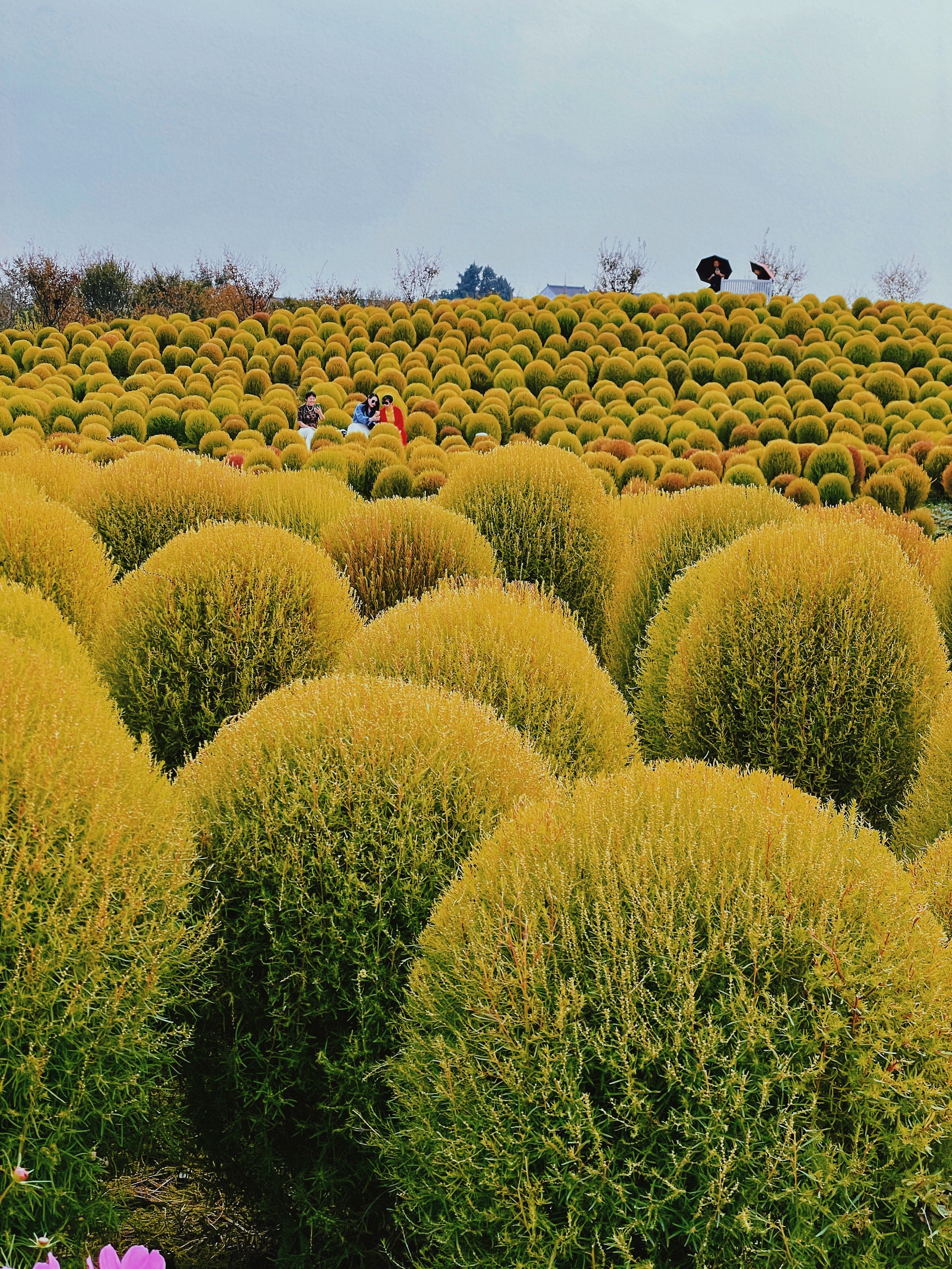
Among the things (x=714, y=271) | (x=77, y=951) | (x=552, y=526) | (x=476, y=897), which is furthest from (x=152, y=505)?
(x=714, y=271)

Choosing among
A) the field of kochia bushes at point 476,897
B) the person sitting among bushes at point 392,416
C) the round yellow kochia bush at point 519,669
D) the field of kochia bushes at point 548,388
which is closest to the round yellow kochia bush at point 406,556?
the field of kochia bushes at point 476,897

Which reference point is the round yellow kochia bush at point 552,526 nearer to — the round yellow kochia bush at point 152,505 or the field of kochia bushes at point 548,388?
the round yellow kochia bush at point 152,505

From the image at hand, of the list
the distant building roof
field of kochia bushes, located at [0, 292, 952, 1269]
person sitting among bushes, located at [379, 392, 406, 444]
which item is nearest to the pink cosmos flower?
field of kochia bushes, located at [0, 292, 952, 1269]

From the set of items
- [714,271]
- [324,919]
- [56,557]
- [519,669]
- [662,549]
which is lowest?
[324,919]

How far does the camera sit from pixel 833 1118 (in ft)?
6.52

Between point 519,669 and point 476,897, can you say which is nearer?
point 476,897

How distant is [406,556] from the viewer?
5883 mm

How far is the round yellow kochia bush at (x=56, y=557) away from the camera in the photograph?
5082mm

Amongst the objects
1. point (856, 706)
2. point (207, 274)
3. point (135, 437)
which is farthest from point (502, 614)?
point (207, 274)

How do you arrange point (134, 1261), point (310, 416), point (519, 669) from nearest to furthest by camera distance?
1. point (134, 1261)
2. point (519, 669)
3. point (310, 416)

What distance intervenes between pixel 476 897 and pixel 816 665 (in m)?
2.57

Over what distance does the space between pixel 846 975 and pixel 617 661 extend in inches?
165


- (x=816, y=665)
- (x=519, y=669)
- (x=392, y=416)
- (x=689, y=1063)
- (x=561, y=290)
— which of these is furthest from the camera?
(x=561, y=290)

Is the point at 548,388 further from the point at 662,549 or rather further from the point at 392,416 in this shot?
the point at 662,549
